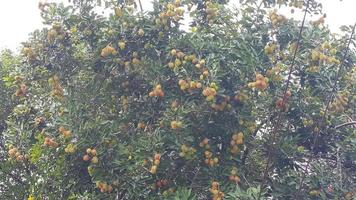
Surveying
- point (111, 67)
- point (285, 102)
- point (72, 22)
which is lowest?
point (285, 102)

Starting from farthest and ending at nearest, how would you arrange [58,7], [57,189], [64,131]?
1. [58,7]
2. [57,189]
3. [64,131]

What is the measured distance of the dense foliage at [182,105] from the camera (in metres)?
3.88

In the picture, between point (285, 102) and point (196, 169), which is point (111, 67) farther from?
point (285, 102)

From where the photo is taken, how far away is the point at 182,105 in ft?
12.8

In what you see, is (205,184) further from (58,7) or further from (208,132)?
(58,7)

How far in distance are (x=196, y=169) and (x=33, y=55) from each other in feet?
5.04

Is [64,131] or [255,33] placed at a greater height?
[255,33]

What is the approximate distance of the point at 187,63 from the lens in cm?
404

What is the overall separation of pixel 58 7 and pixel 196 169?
166cm

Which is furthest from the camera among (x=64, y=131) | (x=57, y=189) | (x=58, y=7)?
(x=58, y=7)

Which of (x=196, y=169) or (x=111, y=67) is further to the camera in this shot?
(x=111, y=67)

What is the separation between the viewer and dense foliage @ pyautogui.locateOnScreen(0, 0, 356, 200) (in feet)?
12.7

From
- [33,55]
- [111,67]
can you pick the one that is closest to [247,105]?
[111,67]

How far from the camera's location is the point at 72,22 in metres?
4.42
